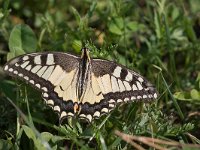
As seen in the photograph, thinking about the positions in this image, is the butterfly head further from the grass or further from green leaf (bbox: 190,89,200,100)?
green leaf (bbox: 190,89,200,100)

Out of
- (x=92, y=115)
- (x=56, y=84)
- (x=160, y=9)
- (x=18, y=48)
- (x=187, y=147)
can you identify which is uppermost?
(x=160, y=9)

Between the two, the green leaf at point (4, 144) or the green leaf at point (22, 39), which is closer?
the green leaf at point (4, 144)

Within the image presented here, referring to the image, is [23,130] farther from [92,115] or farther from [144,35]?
[144,35]

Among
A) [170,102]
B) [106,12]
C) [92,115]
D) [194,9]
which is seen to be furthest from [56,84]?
[194,9]

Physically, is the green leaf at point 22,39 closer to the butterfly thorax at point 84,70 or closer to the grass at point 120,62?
the grass at point 120,62

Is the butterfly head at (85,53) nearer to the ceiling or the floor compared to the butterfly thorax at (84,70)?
nearer to the ceiling

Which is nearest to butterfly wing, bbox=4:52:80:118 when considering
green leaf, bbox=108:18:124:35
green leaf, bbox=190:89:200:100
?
green leaf, bbox=108:18:124:35

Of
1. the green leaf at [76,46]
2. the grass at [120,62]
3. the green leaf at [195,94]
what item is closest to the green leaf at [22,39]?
the grass at [120,62]
